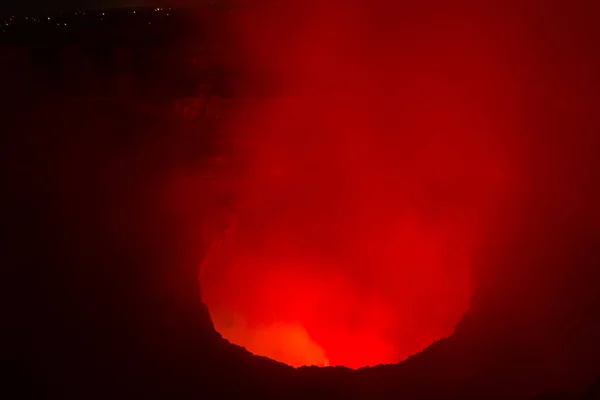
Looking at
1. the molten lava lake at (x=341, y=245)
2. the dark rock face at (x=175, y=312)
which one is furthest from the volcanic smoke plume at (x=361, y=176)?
the dark rock face at (x=175, y=312)

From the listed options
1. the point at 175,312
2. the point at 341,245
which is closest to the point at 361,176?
the point at 341,245

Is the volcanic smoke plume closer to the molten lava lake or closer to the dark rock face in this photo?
the molten lava lake

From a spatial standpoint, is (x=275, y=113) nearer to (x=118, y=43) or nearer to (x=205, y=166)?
(x=205, y=166)

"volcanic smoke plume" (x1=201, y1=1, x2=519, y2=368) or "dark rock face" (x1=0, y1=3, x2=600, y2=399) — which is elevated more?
"volcanic smoke plume" (x1=201, y1=1, x2=519, y2=368)

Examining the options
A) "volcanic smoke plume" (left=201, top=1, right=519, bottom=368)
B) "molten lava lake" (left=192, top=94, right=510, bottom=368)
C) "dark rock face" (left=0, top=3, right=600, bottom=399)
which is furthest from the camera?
"molten lava lake" (left=192, top=94, right=510, bottom=368)

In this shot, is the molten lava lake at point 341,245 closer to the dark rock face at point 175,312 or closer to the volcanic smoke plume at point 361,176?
the volcanic smoke plume at point 361,176

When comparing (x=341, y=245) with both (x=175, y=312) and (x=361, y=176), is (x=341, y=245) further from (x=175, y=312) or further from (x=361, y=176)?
(x=175, y=312)

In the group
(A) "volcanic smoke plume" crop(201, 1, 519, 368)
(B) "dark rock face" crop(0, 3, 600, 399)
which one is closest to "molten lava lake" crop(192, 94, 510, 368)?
(A) "volcanic smoke plume" crop(201, 1, 519, 368)

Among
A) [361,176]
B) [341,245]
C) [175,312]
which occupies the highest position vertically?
[361,176]

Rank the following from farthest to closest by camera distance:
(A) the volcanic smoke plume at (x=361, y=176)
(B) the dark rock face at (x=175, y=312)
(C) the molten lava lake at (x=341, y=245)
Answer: (C) the molten lava lake at (x=341, y=245)
(A) the volcanic smoke plume at (x=361, y=176)
(B) the dark rock face at (x=175, y=312)
